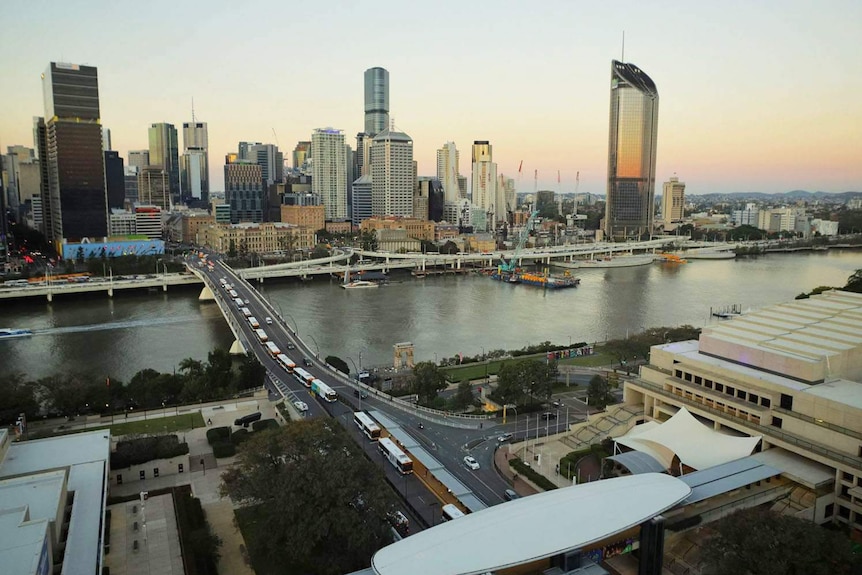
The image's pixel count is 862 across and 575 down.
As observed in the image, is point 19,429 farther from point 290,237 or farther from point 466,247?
point 466,247

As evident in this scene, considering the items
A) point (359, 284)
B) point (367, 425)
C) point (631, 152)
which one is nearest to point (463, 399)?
point (367, 425)

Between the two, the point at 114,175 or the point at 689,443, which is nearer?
the point at 689,443

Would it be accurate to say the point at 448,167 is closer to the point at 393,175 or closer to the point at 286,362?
the point at 393,175

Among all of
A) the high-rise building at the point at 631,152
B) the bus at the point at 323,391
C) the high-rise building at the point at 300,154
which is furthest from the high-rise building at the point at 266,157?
the bus at the point at 323,391

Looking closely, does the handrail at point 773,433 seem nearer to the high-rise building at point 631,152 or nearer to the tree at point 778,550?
the tree at point 778,550

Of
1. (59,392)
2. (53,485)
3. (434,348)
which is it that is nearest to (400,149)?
(434,348)

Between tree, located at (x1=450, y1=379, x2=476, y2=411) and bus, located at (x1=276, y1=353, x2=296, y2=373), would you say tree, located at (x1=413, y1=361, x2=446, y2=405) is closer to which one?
tree, located at (x1=450, y1=379, x2=476, y2=411)
